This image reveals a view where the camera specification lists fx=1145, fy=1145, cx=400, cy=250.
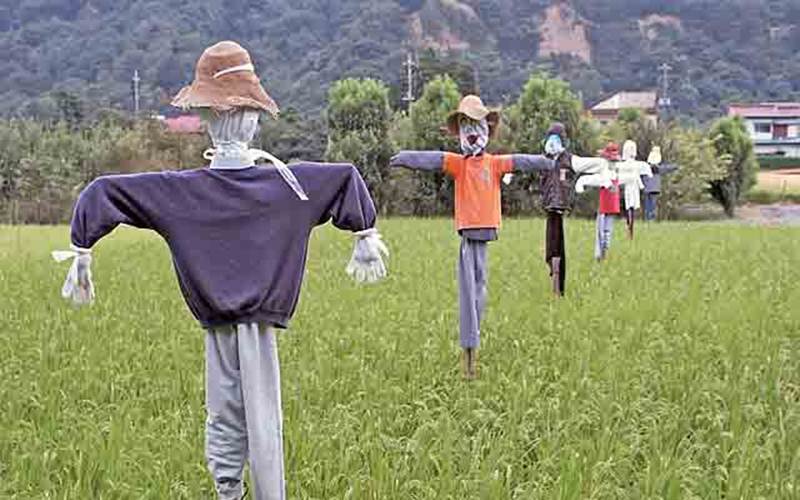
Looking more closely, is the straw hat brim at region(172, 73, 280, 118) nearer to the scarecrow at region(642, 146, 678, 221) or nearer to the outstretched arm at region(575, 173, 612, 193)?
the outstretched arm at region(575, 173, 612, 193)

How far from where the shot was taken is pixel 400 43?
69875 millimetres

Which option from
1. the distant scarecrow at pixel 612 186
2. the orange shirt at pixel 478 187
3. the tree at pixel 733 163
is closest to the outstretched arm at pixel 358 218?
the orange shirt at pixel 478 187

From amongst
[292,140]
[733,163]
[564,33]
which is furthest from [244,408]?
[564,33]

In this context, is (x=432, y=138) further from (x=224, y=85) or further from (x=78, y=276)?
(x=78, y=276)

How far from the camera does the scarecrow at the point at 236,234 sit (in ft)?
11.8

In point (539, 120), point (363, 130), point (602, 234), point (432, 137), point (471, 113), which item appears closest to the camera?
point (471, 113)

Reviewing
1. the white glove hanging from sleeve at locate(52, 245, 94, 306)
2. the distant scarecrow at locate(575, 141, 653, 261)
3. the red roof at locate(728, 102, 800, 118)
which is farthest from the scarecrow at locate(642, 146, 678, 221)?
the red roof at locate(728, 102, 800, 118)

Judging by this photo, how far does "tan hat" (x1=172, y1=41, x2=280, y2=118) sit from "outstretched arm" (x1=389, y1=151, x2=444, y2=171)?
7.68ft

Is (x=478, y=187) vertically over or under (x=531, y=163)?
under

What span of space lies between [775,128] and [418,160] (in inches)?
2432

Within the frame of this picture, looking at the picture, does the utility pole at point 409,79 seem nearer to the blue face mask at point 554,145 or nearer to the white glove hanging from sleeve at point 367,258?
the blue face mask at point 554,145

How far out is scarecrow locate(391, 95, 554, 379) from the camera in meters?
6.61

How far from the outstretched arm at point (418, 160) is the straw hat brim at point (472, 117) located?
0.33 m

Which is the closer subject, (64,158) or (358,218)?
(358,218)
